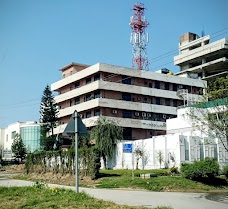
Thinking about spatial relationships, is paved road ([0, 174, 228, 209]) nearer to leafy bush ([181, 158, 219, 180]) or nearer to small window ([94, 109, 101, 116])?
leafy bush ([181, 158, 219, 180])

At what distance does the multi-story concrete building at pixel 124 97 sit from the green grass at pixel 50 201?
125 feet

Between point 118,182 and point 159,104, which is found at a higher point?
point 159,104

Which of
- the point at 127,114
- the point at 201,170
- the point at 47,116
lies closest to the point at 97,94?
the point at 127,114

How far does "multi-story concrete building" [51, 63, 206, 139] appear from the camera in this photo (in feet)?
171

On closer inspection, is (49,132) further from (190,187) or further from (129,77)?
(190,187)

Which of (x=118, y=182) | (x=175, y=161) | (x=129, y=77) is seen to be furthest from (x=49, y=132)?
(x=118, y=182)

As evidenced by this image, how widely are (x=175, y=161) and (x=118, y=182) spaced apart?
382 inches

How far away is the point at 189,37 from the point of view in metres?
90.3

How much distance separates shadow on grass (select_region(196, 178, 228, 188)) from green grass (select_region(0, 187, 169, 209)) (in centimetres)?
1290

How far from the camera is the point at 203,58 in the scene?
262 ft

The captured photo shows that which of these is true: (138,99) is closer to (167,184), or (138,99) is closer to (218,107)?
(218,107)

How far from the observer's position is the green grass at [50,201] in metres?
9.18

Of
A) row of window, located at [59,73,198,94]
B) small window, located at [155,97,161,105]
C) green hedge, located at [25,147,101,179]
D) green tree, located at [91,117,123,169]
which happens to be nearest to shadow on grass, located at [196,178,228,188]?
green hedge, located at [25,147,101,179]

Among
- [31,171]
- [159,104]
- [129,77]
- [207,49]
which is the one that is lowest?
[31,171]
